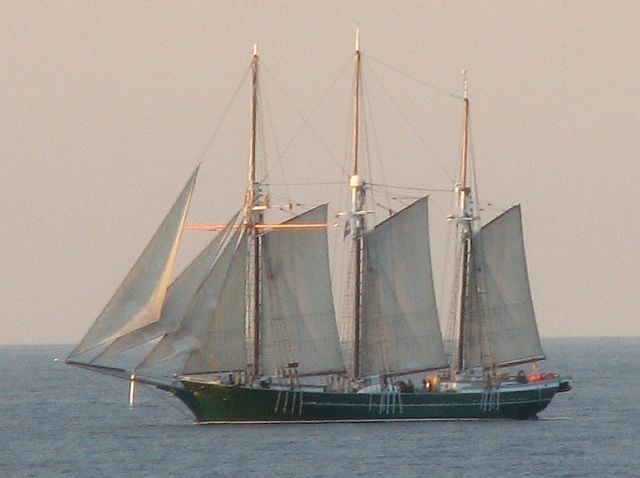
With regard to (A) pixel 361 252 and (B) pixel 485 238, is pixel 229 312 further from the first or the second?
(B) pixel 485 238

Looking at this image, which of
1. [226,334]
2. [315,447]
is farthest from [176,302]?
[315,447]

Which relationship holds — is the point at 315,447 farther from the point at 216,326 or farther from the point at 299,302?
the point at 299,302

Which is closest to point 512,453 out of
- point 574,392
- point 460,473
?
point 460,473

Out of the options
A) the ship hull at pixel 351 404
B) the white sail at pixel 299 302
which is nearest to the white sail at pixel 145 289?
the white sail at pixel 299 302

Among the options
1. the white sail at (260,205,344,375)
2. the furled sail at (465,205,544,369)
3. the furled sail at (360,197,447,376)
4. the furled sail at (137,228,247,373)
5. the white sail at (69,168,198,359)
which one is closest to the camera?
the white sail at (69,168,198,359)

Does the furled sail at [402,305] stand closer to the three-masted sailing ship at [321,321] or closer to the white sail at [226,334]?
the three-masted sailing ship at [321,321]

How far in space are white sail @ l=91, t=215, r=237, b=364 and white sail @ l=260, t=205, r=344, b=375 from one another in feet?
10.6

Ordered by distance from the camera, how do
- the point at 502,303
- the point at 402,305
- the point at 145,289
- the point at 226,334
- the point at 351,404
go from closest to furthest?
the point at 145,289, the point at 226,334, the point at 351,404, the point at 402,305, the point at 502,303

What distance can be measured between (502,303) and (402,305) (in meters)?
5.31

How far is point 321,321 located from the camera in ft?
268

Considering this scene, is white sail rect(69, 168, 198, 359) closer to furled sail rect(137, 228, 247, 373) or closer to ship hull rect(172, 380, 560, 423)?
furled sail rect(137, 228, 247, 373)

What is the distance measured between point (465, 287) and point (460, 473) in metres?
21.8

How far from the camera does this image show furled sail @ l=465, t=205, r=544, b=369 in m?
86.8

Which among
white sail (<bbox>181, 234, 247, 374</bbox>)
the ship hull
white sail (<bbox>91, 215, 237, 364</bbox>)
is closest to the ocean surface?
the ship hull
